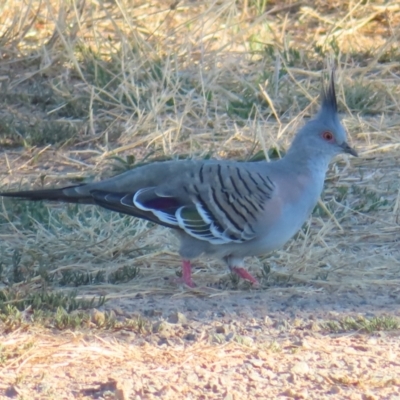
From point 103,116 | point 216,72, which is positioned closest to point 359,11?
point 216,72

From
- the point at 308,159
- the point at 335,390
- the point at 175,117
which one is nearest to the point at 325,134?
the point at 308,159

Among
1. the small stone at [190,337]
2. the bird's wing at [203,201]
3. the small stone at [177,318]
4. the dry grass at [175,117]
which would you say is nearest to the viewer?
the small stone at [190,337]

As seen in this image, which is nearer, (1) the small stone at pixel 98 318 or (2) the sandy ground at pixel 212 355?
(2) the sandy ground at pixel 212 355

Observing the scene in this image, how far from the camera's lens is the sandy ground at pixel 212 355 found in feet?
10.6

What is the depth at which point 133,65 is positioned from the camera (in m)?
7.23

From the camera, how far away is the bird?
168 inches

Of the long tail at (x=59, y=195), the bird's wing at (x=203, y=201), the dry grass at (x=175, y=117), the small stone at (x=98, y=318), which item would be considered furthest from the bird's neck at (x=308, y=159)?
the small stone at (x=98, y=318)

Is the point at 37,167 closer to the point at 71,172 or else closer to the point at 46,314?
the point at 71,172

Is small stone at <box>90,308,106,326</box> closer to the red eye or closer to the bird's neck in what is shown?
the bird's neck

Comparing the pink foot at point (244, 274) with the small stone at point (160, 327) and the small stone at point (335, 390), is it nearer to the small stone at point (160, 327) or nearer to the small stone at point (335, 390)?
the small stone at point (160, 327)

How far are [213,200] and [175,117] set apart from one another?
2377mm

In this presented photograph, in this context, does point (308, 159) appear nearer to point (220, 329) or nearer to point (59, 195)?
point (220, 329)

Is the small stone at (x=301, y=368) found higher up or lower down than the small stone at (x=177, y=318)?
lower down

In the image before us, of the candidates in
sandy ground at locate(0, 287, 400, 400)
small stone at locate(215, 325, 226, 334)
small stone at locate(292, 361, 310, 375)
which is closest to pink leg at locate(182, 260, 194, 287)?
sandy ground at locate(0, 287, 400, 400)
